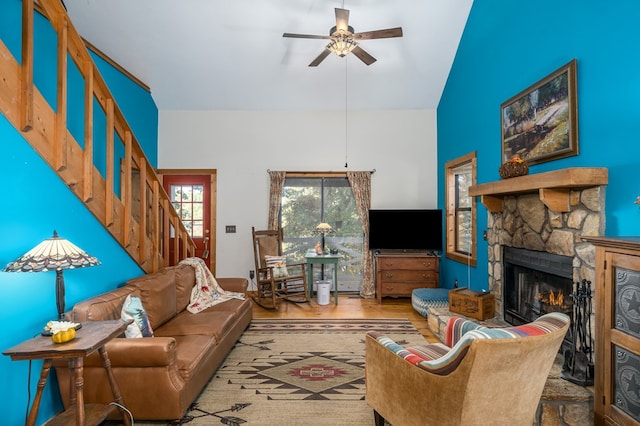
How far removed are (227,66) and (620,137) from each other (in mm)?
4898

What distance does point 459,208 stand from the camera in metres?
5.59

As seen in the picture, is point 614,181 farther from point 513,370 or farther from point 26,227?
point 26,227

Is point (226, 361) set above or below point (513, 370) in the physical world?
below

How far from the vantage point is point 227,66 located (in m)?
5.43

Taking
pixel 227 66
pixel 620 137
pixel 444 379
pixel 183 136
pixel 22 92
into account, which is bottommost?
pixel 444 379

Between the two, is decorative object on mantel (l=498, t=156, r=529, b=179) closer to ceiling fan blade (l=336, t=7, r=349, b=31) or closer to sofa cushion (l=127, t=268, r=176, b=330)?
ceiling fan blade (l=336, t=7, r=349, b=31)

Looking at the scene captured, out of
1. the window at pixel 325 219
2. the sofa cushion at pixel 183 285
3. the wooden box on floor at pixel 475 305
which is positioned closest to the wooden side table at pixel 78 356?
the sofa cushion at pixel 183 285

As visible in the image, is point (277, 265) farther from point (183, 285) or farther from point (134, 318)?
point (134, 318)

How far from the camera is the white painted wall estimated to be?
6.25 meters

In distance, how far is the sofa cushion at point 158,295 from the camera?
307 cm

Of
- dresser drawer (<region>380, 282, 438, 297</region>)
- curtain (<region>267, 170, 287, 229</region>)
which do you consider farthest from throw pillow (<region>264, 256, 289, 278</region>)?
dresser drawer (<region>380, 282, 438, 297</region>)

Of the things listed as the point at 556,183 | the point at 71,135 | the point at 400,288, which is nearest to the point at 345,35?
the point at 556,183

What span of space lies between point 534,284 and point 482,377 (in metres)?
2.14

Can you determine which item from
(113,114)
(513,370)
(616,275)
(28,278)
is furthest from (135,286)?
(616,275)
